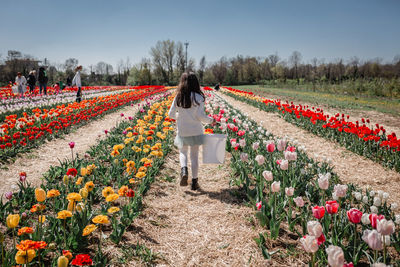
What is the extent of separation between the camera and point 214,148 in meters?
3.86

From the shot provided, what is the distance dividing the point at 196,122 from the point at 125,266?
7.24ft

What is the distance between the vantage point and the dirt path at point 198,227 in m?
2.56

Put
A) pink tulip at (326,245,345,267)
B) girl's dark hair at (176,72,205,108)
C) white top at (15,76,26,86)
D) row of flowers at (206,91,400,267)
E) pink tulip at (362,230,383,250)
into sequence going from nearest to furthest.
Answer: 1. pink tulip at (326,245,345,267)
2. pink tulip at (362,230,383,250)
3. row of flowers at (206,91,400,267)
4. girl's dark hair at (176,72,205,108)
5. white top at (15,76,26,86)

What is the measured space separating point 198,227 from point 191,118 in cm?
161

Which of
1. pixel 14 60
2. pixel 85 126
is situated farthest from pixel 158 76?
pixel 85 126

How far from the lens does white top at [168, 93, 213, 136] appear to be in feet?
12.6

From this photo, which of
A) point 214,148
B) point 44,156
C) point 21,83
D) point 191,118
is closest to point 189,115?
point 191,118

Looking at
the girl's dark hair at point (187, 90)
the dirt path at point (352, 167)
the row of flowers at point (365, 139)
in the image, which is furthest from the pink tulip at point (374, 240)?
the row of flowers at point (365, 139)

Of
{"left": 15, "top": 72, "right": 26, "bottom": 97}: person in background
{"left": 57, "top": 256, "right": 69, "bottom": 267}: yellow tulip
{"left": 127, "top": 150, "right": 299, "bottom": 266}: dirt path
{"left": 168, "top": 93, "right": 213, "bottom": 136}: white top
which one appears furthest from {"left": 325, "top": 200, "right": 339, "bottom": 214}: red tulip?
{"left": 15, "top": 72, "right": 26, "bottom": 97}: person in background

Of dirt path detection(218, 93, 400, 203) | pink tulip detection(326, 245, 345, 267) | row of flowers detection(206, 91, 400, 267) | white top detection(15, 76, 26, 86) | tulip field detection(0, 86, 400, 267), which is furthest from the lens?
white top detection(15, 76, 26, 86)

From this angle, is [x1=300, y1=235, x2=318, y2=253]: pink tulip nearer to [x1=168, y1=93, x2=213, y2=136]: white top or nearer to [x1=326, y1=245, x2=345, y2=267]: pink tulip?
[x1=326, y1=245, x2=345, y2=267]: pink tulip

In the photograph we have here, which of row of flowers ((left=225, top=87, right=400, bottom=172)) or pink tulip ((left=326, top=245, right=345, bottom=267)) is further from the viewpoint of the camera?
row of flowers ((left=225, top=87, right=400, bottom=172))

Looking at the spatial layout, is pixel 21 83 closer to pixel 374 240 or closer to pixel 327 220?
pixel 327 220

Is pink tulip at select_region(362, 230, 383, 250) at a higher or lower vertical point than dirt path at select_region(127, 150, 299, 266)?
higher
